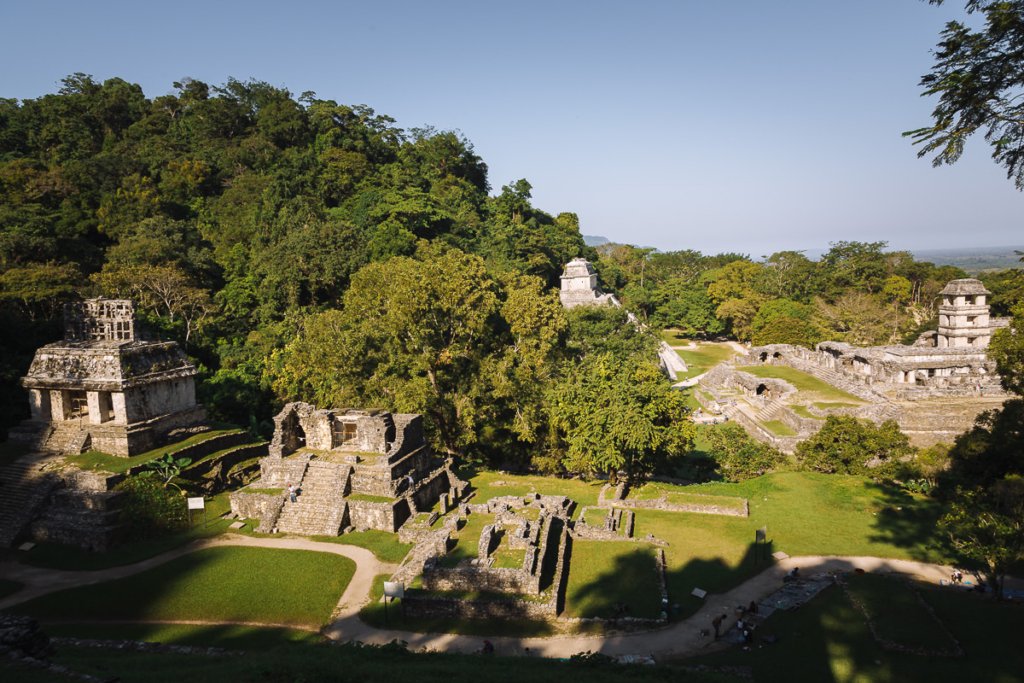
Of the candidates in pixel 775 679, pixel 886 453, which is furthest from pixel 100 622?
pixel 886 453

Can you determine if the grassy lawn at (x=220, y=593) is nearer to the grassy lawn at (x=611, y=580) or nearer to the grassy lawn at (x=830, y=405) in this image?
the grassy lawn at (x=611, y=580)

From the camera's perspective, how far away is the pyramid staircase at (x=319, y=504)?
19203 mm

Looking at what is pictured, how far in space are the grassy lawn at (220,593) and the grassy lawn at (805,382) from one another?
31167 millimetres

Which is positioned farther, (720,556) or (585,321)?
(585,321)

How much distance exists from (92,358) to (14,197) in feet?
82.7

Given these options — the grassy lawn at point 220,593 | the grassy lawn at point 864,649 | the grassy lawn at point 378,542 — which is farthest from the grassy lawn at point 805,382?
the grassy lawn at point 220,593

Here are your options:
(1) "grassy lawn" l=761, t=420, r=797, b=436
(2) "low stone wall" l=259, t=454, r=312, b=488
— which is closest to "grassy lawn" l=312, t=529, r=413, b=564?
(2) "low stone wall" l=259, t=454, r=312, b=488

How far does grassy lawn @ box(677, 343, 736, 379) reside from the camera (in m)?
55.8

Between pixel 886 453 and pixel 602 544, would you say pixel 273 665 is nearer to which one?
pixel 602 544

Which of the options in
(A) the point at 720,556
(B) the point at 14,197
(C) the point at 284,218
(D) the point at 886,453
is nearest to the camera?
(A) the point at 720,556

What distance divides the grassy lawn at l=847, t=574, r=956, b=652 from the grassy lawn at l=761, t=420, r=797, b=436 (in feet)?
60.7

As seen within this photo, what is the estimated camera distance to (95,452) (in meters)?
21.0

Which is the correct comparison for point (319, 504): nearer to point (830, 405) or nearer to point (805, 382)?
point (830, 405)

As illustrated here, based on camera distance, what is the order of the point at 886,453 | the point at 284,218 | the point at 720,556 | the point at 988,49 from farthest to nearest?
the point at 284,218, the point at 886,453, the point at 720,556, the point at 988,49
